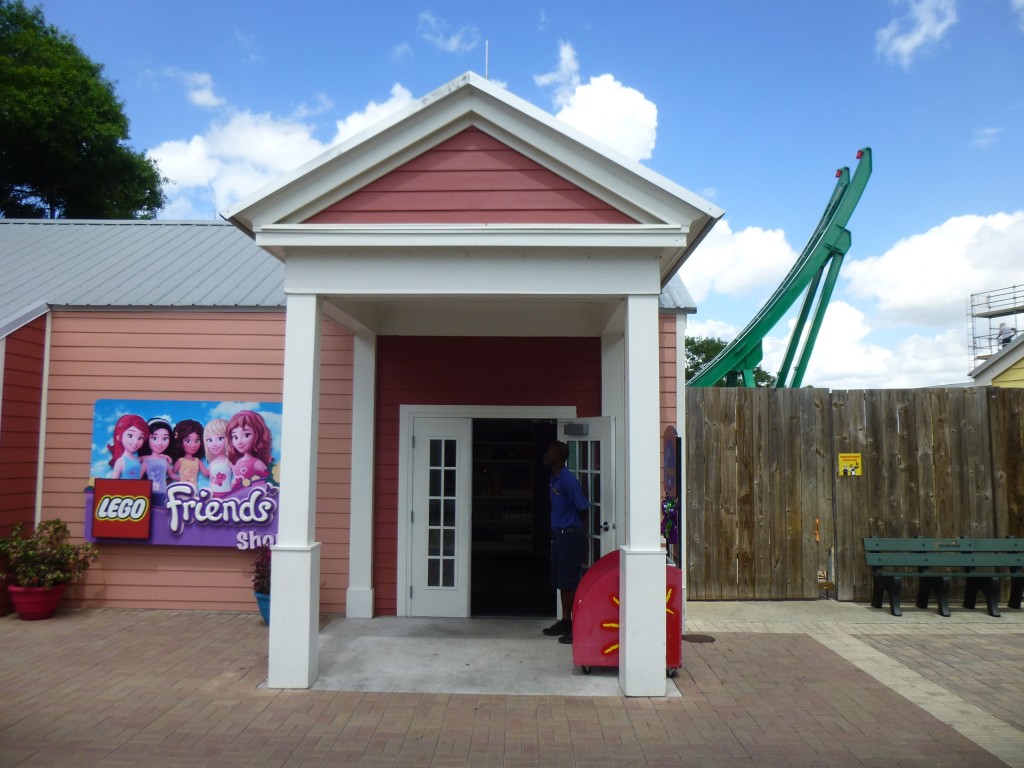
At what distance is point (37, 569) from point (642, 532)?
5.87m

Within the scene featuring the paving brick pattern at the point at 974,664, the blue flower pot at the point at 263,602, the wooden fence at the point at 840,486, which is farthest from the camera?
the wooden fence at the point at 840,486

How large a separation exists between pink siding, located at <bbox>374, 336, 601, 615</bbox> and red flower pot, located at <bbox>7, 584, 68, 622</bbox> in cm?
334

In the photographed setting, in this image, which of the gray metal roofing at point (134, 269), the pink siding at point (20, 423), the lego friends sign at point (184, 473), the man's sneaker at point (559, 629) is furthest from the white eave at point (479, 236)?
the pink siding at point (20, 423)

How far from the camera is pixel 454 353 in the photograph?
7.63 meters

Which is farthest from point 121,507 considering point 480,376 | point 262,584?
point 480,376

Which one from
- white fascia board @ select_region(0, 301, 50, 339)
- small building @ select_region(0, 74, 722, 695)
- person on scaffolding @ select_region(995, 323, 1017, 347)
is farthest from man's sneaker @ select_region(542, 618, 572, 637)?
person on scaffolding @ select_region(995, 323, 1017, 347)

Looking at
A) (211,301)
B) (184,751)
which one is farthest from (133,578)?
(184,751)

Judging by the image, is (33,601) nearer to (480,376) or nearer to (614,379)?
(480,376)

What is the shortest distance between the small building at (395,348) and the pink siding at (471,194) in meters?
0.02

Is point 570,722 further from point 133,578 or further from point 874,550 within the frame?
point 133,578

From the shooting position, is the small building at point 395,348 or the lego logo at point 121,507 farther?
the lego logo at point 121,507

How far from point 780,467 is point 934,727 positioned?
3.51 m

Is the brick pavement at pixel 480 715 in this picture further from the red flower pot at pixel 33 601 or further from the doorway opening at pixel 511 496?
the doorway opening at pixel 511 496

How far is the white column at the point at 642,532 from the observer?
A: 5109mm
